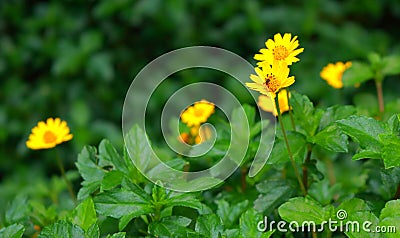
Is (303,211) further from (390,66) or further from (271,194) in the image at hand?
(390,66)

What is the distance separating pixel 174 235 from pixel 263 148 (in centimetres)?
25

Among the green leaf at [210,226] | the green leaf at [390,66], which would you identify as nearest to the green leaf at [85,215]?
the green leaf at [210,226]

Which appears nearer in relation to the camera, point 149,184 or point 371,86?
point 149,184

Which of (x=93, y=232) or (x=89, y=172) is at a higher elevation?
(x=89, y=172)

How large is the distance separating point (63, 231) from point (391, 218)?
41 centimetres

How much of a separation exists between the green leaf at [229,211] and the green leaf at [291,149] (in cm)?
8

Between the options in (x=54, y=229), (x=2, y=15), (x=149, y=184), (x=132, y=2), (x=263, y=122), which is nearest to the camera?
(x=54, y=229)

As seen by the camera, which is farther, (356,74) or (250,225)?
(356,74)

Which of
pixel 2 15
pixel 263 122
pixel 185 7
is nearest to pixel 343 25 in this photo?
pixel 185 7

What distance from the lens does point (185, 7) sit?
2260 mm

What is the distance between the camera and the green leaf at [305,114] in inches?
35.8

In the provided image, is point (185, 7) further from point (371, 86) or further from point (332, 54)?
point (371, 86)

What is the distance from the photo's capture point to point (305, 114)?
92cm

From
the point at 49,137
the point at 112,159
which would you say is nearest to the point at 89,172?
the point at 112,159
